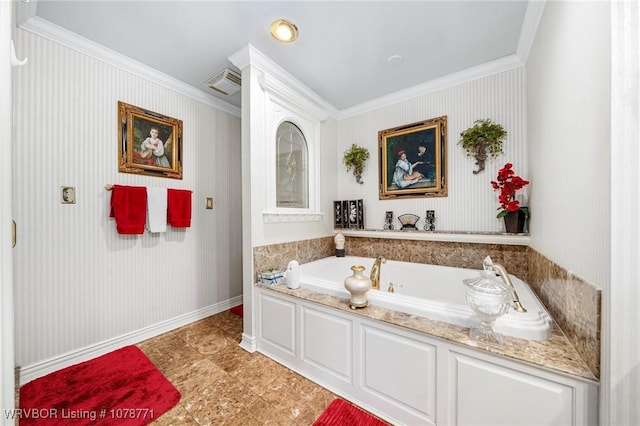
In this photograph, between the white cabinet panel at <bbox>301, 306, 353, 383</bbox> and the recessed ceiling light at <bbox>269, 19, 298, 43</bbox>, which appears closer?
the white cabinet panel at <bbox>301, 306, 353, 383</bbox>

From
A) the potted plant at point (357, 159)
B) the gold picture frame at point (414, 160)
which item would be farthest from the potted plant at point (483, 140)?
the potted plant at point (357, 159)

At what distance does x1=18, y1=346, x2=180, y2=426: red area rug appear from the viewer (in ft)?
4.41

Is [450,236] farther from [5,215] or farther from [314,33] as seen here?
[5,215]

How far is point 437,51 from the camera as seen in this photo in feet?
6.58

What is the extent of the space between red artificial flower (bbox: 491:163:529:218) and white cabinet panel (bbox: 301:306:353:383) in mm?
1571

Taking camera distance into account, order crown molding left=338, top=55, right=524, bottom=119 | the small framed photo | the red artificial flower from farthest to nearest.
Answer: crown molding left=338, top=55, right=524, bottom=119, the red artificial flower, the small framed photo

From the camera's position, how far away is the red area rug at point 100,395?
4.41ft

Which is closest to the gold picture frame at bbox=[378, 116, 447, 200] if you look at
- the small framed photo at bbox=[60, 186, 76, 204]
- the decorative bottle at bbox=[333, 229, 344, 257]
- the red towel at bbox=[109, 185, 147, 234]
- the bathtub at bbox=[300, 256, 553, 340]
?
the decorative bottle at bbox=[333, 229, 344, 257]

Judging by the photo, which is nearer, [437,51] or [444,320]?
[444,320]

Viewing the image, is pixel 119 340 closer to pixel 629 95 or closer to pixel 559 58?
pixel 629 95

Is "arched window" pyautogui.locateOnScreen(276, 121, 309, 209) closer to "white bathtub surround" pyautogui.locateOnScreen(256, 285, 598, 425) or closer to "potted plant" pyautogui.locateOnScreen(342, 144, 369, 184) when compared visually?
"potted plant" pyautogui.locateOnScreen(342, 144, 369, 184)

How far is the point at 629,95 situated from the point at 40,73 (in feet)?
10.3

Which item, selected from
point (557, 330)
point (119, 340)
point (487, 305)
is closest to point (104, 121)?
point (119, 340)

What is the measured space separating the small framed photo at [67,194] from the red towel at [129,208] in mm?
225
